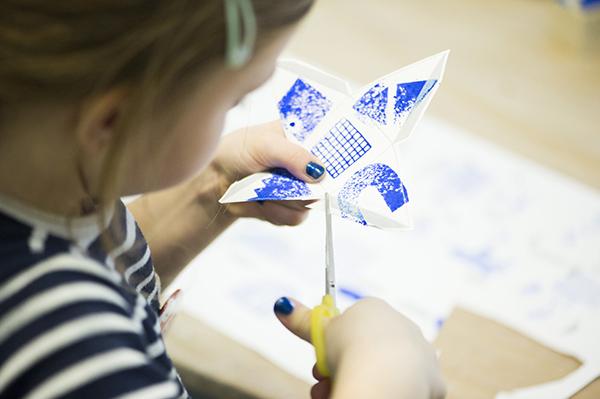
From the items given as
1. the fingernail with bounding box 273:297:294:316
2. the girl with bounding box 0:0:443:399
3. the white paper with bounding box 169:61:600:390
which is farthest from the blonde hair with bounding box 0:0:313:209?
the white paper with bounding box 169:61:600:390

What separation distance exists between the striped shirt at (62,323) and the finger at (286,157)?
7.0 inches

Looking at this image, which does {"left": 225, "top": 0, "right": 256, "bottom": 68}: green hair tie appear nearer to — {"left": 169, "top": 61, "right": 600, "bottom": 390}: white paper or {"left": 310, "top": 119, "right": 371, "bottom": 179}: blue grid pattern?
{"left": 310, "top": 119, "right": 371, "bottom": 179}: blue grid pattern

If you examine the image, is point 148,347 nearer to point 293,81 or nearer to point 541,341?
point 293,81

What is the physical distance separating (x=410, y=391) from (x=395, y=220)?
130 mm

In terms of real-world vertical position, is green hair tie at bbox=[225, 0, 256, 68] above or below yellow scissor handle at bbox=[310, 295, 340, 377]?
above

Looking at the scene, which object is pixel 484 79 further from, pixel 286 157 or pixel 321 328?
pixel 321 328

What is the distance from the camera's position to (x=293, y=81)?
0.62 meters

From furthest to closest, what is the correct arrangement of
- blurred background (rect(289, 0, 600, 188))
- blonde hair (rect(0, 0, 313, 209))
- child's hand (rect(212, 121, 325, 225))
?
blurred background (rect(289, 0, 600, 188)) → child's hand (rect(212, 121, 325, 225)) → blonde hair (rect(0, 0, 313, 209))

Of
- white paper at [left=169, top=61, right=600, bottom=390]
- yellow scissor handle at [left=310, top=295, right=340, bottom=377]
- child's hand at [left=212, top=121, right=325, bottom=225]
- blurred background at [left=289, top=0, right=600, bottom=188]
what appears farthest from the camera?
blurred background at [left=289, top=0, right=600, bottom=188]

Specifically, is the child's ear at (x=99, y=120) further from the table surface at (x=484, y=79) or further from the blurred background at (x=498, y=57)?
the blurred background at (x=498, y=57)

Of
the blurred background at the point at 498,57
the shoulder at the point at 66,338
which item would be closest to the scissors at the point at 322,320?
the shoulder at the point at 66,338

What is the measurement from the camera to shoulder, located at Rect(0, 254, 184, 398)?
0.40 metres

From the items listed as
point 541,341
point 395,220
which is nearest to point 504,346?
point 541,341

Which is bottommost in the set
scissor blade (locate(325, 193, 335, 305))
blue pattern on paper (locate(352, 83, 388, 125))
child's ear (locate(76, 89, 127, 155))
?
scissor blade (locate(325, 193, 335, 305))
